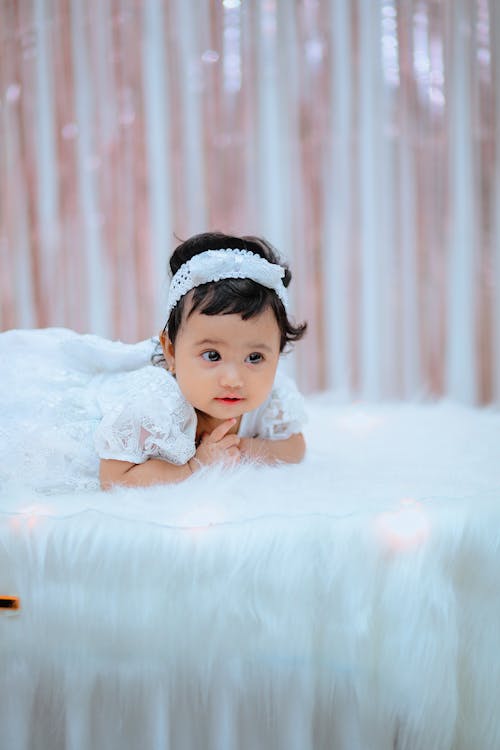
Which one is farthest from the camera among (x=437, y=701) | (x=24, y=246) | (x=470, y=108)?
(x=24, y=246)

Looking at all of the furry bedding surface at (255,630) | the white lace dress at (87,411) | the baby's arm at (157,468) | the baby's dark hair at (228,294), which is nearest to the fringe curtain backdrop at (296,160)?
the white lace dress at (87,411)

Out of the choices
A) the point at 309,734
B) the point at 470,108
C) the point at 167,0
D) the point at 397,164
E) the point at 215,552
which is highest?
the point at 167,0

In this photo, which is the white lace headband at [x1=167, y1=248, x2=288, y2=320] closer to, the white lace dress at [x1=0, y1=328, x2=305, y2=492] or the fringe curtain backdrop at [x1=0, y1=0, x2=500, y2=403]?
the white lace dress at [x1=0, y1=328, x2=305, y2=492]

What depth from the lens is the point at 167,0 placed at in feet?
8.23

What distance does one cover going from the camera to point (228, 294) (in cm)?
116

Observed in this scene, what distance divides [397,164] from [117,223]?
1.05 metres

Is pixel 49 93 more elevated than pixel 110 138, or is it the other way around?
pixel 49 93

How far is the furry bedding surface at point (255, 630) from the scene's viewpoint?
88cm

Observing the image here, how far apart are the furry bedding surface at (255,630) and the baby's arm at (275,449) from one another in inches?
13.4

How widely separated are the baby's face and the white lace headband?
63 millimetres

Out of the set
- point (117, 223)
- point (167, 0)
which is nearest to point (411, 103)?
point (167, 0)

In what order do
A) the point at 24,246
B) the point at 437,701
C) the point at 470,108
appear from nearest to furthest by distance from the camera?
the point at 437,701, the point at 470,108, the point at 24,246

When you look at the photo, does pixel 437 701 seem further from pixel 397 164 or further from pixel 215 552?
pixel 397 164

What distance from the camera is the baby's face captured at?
1.14 m
